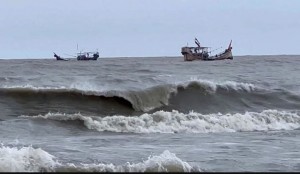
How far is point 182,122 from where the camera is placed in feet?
52.2

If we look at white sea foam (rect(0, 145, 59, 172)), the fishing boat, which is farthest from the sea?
the fishing boat

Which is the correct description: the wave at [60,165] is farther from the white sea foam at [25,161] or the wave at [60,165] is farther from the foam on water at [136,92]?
the foam on water at [136,92]

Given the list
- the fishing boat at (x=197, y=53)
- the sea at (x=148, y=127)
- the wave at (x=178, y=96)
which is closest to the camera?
the sea at (x=148, y=127)

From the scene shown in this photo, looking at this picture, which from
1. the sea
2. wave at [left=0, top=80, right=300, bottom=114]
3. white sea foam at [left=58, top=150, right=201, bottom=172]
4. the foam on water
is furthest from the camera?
wave at [left=0, top=80, right=300, bottom=114]

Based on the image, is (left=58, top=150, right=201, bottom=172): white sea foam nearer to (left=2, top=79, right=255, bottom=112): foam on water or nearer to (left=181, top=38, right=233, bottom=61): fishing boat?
(left=2, top=79, right=255, bottom=112): foam on water

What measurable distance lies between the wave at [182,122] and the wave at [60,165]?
618 centimetres

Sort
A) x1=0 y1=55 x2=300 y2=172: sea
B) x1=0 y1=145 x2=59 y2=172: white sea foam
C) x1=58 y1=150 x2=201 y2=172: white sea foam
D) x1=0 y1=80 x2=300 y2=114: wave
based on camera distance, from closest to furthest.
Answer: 1. x1=0 y1=145 x2=59 y2=172: white sea foam
2. x1=58 y1=150 x2=201 y2=172: white sea foam
3. x1=0 y1=55 x2=300 y2=172: sea
4. x1=0 y1=80 x2=300 y2=114: wave

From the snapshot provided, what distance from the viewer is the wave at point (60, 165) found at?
7898mm

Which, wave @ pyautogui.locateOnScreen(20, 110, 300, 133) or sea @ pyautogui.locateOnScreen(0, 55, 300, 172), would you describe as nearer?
sea @ pyautogui.locateOnScreen(0, 55, 300, 172)

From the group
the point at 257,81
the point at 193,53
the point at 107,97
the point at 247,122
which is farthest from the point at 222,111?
the point at 193,53

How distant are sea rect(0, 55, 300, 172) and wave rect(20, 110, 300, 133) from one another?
28 millimetres

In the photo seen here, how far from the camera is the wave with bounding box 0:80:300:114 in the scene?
19.5 meters

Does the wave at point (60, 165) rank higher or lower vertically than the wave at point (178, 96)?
higher

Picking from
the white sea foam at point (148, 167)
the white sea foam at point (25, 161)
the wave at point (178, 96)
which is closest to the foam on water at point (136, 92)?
the wave at point (178, 96)
